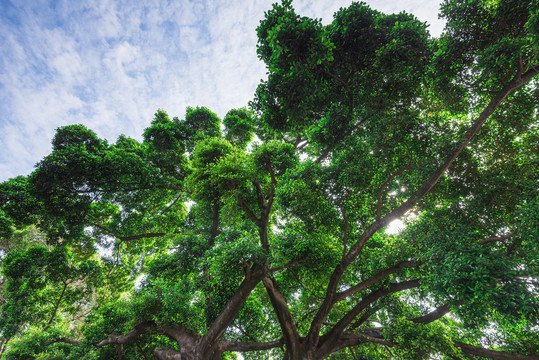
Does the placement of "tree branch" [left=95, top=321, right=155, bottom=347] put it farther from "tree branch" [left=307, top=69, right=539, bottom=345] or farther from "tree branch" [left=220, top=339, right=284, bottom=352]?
"tree branch" [left=307, top=69, right=539, bottom=345]

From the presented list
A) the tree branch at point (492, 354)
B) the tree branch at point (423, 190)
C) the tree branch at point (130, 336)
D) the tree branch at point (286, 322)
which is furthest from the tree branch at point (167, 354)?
the tree branch at point (492, 354)

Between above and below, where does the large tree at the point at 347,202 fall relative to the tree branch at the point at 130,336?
above

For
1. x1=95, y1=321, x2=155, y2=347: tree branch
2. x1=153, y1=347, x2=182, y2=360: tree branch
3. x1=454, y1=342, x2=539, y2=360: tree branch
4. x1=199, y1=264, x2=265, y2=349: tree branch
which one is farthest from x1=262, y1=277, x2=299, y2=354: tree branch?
x1=454, y1=342, x2=539, y2=360: tree branch

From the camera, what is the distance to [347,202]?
735cm

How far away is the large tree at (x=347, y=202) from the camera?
15.8 feet

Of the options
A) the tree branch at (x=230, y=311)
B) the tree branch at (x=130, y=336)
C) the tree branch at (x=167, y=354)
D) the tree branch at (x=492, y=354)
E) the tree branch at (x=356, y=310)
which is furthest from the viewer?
the tree branch at (x=130, y=336)

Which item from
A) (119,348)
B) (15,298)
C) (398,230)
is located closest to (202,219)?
(119,348)

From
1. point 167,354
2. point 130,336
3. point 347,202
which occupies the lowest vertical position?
point 167,354

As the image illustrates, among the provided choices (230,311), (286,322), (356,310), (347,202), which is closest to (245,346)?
(230,311)

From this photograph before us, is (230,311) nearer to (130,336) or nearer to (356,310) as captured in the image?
(130,336)

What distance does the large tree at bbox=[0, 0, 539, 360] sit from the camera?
4.83 meters

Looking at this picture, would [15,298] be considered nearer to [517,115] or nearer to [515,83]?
[515,83]

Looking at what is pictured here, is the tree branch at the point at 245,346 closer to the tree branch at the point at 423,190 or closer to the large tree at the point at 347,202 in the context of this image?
the large tree at the point at 347,202

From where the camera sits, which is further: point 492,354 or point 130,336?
point 130,336
